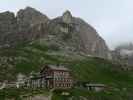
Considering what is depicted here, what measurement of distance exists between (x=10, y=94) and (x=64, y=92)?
30399mm

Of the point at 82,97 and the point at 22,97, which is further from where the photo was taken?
the point at 82,97

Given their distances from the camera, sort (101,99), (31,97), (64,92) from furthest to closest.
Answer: (101,99), (64,92), (31,97)

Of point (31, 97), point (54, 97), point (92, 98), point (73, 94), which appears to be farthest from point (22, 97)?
point (92, 98)

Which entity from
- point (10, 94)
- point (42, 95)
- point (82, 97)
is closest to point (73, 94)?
point (82, 97)

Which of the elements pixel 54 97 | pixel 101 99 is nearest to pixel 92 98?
pixel 101 99

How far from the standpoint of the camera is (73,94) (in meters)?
182

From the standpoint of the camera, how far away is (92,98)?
7485 inches

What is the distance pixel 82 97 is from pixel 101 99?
21166mm

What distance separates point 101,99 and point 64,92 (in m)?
29.8

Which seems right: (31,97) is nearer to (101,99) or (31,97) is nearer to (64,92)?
(64,92)

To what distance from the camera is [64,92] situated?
7072 inches

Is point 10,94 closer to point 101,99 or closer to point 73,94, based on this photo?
point 73,94

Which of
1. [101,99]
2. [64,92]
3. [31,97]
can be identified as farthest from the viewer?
[101,99]

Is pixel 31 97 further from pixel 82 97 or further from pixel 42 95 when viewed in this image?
pixel 82 97
